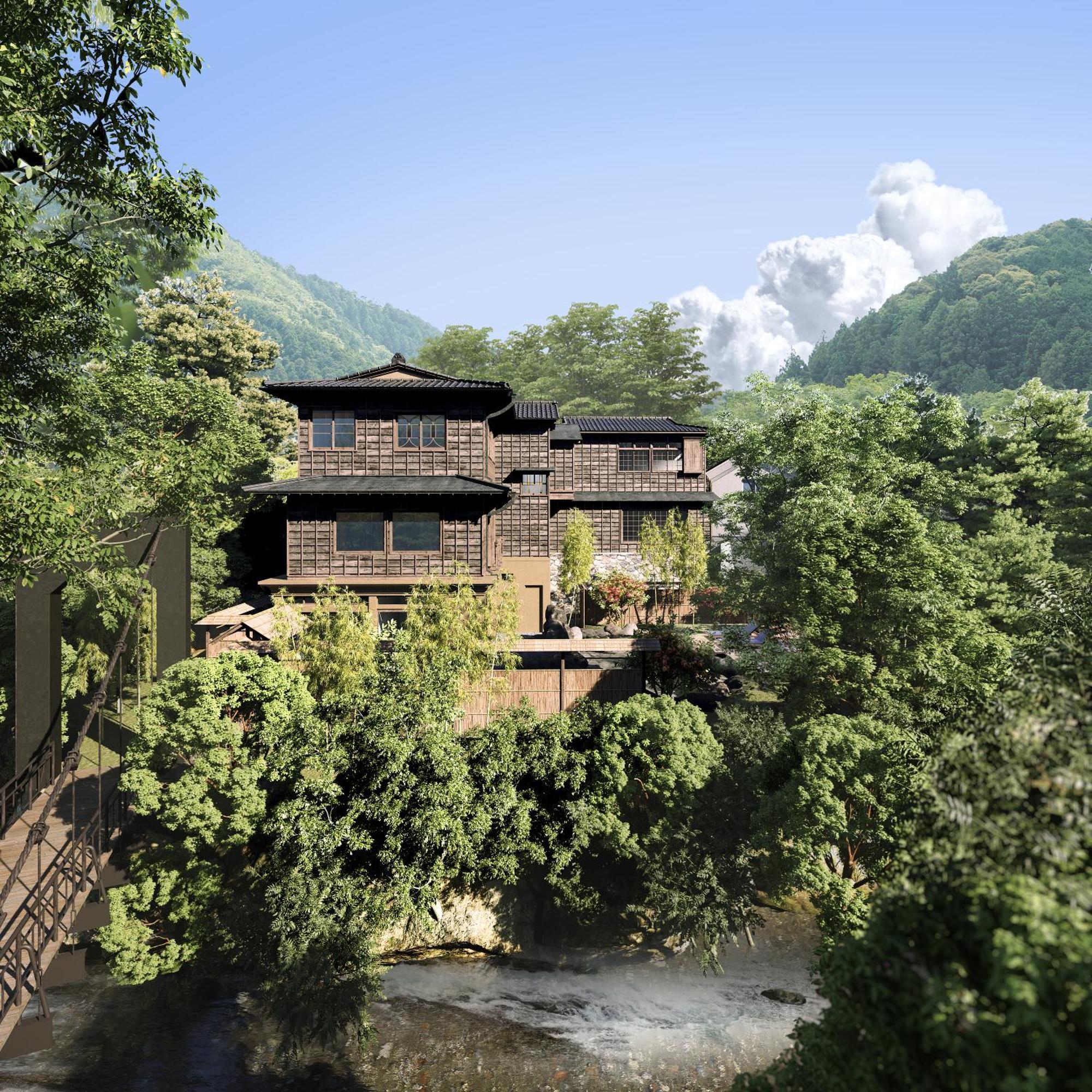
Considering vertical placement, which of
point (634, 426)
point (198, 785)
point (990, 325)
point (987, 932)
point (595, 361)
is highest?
point (990, 325)

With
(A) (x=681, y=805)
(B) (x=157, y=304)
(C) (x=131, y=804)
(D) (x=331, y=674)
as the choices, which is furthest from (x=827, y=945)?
(B) (x=157, y=304)

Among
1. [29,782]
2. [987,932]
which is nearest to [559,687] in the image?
[29,782]

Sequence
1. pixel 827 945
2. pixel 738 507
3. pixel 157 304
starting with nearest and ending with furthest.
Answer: pixel 827 945
pixel 738 507
pixel 157 304

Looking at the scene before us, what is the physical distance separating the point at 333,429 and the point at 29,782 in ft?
52.4

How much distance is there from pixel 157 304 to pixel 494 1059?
48.7m

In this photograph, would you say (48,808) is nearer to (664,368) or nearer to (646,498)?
(646,498)

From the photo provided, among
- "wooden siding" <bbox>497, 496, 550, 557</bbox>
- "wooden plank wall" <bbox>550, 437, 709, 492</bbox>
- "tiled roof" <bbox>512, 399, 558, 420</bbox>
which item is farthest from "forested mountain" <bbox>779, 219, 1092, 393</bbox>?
"wooden siding" <bbox>497, 496, 550, 557</bbox>

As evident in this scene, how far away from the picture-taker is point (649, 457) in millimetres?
40469

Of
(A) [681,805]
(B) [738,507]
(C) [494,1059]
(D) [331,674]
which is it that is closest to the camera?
(C) [494,1059]

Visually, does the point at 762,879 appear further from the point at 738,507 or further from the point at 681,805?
the point at 738,507

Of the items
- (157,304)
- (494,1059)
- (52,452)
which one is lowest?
(494,1059)

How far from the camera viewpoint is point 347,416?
29.1 meters

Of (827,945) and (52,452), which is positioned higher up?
(52,452)

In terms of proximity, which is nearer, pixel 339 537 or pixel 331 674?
pixel 331 674
